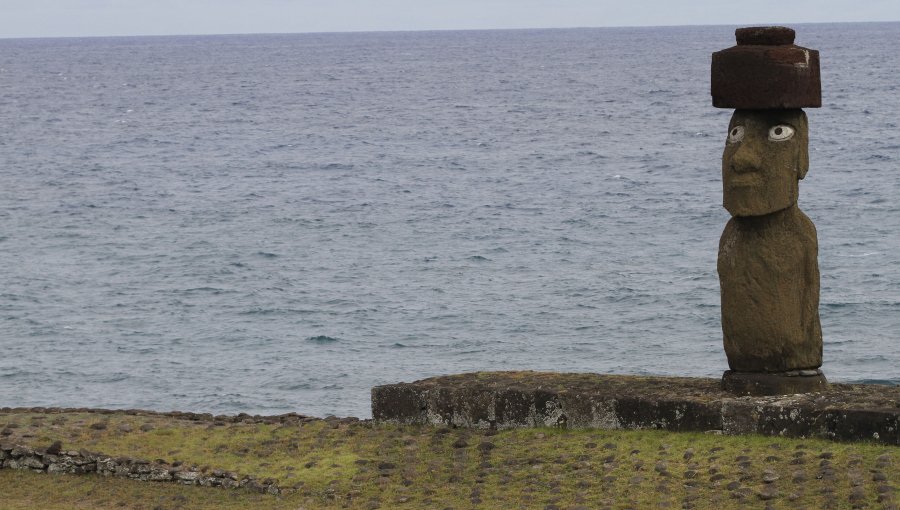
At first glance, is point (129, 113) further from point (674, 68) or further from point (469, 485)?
point (469, 485)

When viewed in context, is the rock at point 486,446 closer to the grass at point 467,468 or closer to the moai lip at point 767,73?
the grass at point 467,468

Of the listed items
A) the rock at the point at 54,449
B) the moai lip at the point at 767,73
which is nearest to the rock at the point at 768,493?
the moai lip at the point at 767,73

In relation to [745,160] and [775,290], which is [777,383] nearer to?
[775,290]

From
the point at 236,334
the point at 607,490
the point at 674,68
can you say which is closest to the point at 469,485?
the point at 607,490

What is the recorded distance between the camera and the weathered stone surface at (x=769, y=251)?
14492mm

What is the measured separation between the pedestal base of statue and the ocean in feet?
49.6

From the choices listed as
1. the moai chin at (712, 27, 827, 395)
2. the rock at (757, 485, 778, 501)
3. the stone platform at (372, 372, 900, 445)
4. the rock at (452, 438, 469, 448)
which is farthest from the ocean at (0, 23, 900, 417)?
the rock at (757, 485, 778, 501)

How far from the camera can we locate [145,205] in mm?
60375

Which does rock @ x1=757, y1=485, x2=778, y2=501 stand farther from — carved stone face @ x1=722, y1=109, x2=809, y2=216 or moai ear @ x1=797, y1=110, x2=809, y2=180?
moai ear @ x1=797, y1=110, x2=809, y2=180

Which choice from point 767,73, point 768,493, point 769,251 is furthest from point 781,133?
point 768,493

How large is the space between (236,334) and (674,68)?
13288cm

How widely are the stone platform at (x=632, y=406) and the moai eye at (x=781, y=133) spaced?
2.64 m

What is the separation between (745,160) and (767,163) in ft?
0.74

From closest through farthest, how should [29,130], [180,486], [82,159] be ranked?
1. [180,486]
2. [82,159]
3. [29,130]
